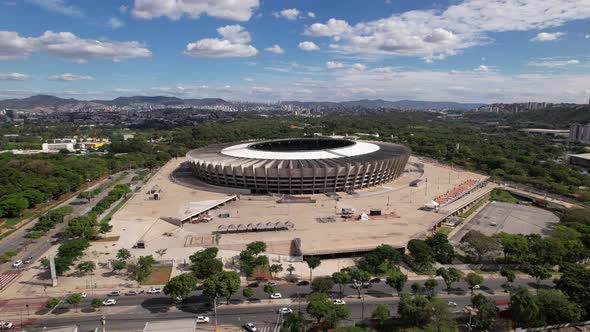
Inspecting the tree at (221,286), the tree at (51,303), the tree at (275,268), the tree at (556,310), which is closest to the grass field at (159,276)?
the tree at (51,303)

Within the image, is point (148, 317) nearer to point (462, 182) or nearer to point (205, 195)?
point (205, 195)

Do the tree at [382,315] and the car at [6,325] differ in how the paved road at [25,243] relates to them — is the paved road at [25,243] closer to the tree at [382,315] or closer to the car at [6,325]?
the car at [6,325]

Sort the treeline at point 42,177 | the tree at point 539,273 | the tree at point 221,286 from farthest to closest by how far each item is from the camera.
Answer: the treeline at point 42,177, the tree at point 539,273, the tree at point 221,286

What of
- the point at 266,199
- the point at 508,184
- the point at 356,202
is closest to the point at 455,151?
the point at 508,184

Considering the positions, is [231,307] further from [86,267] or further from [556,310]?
[556,310]

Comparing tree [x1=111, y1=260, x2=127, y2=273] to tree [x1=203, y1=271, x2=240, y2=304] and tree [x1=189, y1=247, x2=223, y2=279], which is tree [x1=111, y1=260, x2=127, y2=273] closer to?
tree [x1=189, y1=247, x2=223, y2=279]

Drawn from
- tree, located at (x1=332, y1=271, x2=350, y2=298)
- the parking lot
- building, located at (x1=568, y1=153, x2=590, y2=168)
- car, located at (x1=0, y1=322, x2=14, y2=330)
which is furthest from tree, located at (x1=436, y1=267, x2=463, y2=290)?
building, located at (x1=568, y1=153, x2=590, y2=168)

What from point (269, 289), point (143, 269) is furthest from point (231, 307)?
point (143, 269)

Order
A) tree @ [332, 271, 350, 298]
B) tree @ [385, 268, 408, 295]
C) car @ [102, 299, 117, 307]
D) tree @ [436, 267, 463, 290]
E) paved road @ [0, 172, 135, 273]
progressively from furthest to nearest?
paved road @ [0, 172, 135, 273] → tree @ [436, 267, 463, 290] → tree @ [332, 271, 350, 298] → tree @ [385, 268, 408, 295] → car @ [102, 299, 117, 307]
